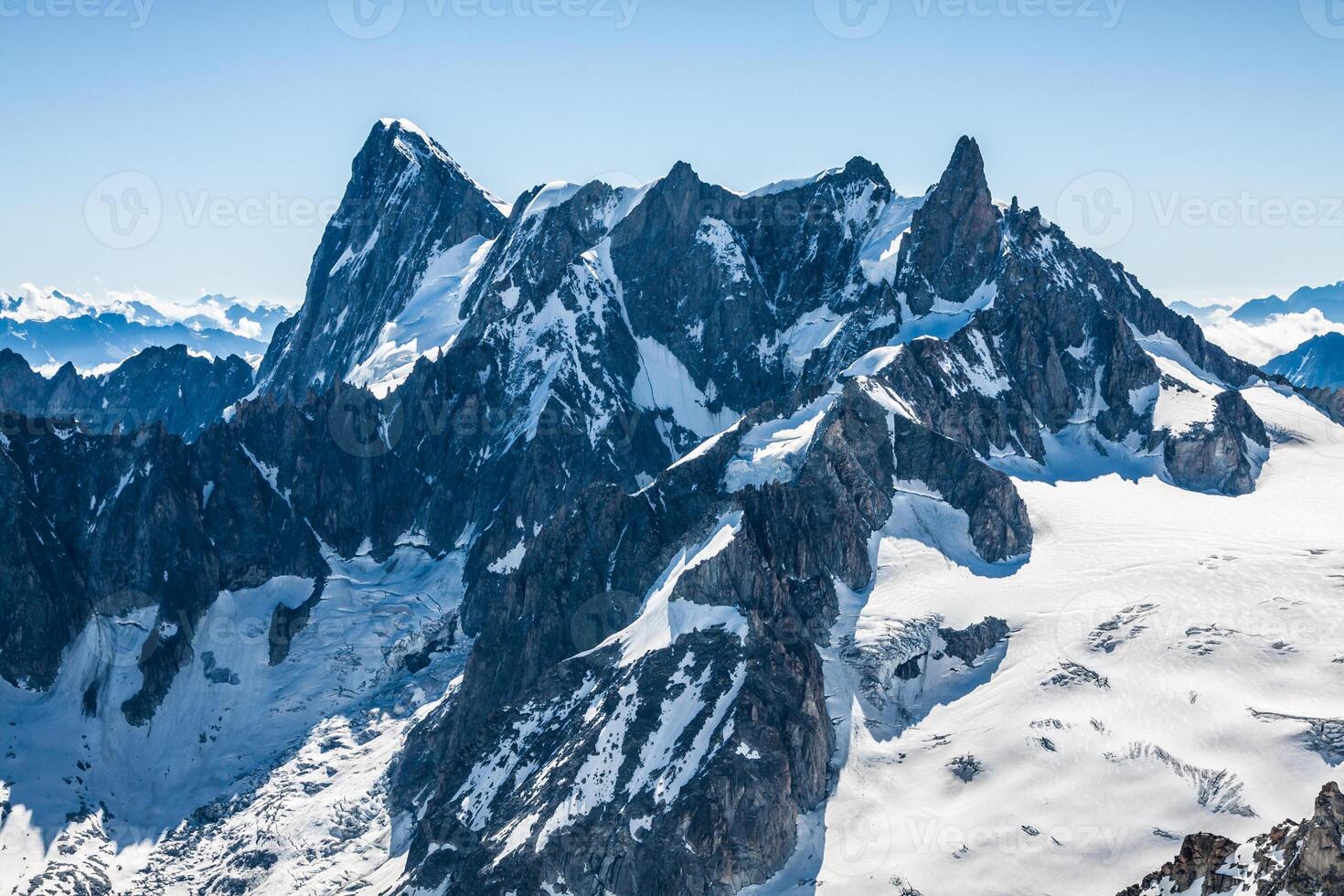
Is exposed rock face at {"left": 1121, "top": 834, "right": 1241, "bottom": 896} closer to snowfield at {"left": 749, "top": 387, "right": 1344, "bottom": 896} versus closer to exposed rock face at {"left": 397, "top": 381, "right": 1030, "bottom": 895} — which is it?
snowfield at {"left": 749, "top": 387, "right": 1344, "bottom": 896}

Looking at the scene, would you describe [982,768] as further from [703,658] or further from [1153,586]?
[1153,586]

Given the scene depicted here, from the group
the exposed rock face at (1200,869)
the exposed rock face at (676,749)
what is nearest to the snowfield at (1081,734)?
the exposed rock face at (676,749)

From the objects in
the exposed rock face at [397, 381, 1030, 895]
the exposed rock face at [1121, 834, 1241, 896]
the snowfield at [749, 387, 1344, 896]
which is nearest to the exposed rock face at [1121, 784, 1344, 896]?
the exposed rock face at [1121, 834, 1241, 896]

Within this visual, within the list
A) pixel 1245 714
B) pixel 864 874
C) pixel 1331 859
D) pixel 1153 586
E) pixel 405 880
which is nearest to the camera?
pixel 1331 859

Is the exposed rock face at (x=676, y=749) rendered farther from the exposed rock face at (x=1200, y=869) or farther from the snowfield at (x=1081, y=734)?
the exposed rock face at (x=1200, y=869)

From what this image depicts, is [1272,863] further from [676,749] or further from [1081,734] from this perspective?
[676,749]

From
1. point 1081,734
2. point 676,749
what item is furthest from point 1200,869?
point 676,749

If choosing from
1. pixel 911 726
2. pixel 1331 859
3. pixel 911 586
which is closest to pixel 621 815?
pixel 911 726
